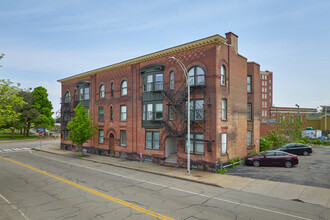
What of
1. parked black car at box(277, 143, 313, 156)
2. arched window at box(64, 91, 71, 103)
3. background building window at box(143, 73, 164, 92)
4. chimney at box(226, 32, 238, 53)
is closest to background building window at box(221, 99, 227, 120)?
chimney at box(226, 32, 238, 53)

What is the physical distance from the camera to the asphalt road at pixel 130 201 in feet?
32.1

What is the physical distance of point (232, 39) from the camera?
21.2m

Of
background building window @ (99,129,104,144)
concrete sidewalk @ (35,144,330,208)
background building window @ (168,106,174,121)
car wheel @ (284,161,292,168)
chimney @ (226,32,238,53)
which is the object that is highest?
chimney @ (226,32,238,53)

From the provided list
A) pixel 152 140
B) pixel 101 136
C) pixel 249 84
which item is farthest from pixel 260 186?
pixel 101 136

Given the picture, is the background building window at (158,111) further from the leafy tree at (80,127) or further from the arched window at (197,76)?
the leafy tree at (80,127)

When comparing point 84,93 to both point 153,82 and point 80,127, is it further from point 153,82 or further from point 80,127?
point 153,82

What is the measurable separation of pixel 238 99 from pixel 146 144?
418 inches

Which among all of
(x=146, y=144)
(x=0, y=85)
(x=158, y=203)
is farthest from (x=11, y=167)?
(x=158, y=203)

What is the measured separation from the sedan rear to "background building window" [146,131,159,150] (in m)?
9.09

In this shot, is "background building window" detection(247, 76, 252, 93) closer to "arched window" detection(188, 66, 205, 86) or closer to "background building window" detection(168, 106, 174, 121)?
"arched window" detection(188, 66, 205, 86)

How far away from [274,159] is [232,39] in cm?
1186

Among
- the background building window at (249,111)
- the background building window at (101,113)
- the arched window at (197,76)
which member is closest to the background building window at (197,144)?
the arched window at (197,76)

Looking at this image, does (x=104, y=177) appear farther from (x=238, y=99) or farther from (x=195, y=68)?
(x=238, y=99)

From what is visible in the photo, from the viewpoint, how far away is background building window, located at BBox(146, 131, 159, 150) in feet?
74.7
